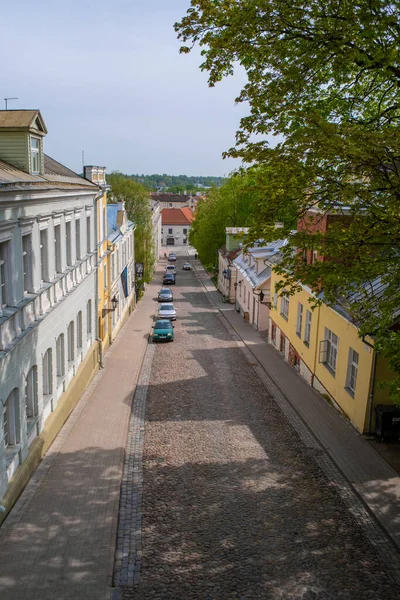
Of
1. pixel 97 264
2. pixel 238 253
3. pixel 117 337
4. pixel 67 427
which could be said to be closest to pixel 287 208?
pixel 67 427

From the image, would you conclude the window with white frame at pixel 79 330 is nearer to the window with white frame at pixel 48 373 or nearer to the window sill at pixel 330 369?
the window with white frame at pixel 48 373

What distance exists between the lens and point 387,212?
9.99 meters

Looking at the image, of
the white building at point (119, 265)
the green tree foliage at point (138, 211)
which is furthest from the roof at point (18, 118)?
the green tree foliage at point (138, 211)

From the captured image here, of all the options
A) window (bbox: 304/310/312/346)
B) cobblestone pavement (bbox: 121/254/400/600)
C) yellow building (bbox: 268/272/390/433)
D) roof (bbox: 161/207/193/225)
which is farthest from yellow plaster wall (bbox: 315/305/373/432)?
roof (bbox: 161/207/193/225)

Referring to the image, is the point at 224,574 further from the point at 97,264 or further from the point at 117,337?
the point at 117,337

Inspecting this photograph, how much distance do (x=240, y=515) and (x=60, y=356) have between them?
25.4 ft

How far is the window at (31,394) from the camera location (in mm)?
12570

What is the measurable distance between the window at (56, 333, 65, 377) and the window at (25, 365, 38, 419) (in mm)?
2950

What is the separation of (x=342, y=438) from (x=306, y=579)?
256 inches

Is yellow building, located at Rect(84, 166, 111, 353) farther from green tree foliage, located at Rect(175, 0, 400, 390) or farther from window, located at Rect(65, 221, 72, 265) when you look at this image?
green tree foliage, located at Rect(175, 0, 400, 390)

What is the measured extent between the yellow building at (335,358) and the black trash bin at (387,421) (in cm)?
27

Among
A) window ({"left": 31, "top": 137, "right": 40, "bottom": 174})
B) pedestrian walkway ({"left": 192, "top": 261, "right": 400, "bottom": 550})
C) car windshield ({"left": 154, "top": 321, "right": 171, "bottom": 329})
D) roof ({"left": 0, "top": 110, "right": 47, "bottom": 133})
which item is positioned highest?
roof ({"left": 0, "top": 110, "right": 47, "bottom": 133})

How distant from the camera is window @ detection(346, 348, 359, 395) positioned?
15.8 m

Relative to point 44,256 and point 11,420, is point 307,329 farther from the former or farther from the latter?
point 11,420
